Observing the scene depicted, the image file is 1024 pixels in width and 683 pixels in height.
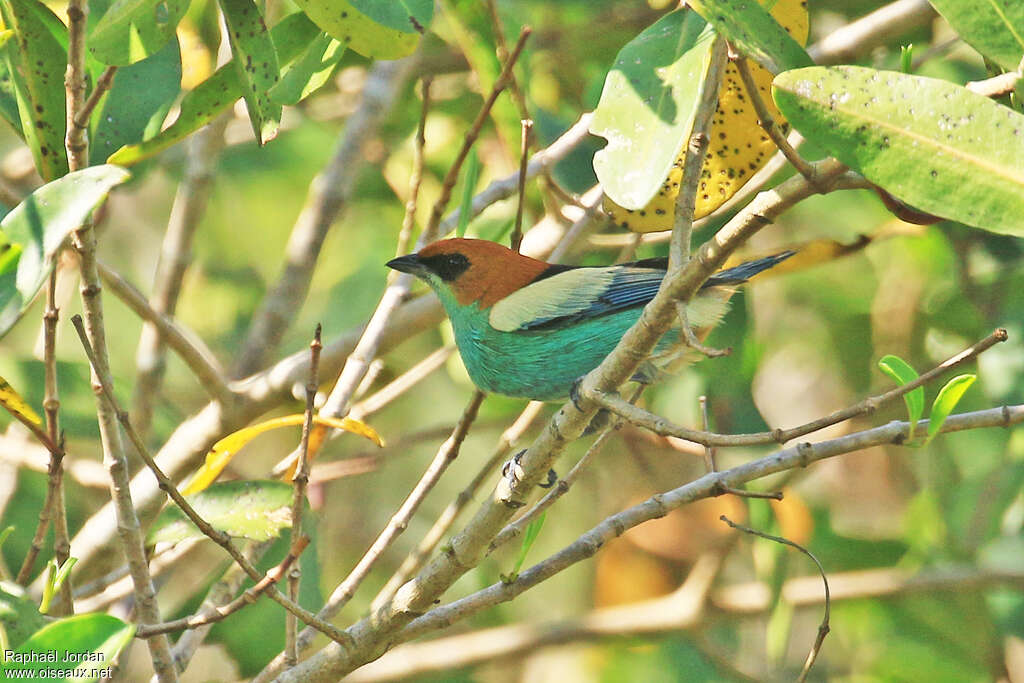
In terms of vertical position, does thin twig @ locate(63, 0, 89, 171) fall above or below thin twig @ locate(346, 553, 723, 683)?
above

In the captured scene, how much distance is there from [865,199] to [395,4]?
401 cm

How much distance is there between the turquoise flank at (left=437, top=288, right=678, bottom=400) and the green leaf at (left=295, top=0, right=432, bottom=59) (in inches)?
44.0

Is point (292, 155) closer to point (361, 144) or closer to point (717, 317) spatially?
point (361, 144)

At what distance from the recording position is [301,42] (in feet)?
8.37

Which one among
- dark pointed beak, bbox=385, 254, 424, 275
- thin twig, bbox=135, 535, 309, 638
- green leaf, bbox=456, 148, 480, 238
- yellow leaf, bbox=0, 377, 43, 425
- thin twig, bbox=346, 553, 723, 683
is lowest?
thin twig, bbox=346, 553, 723, 683

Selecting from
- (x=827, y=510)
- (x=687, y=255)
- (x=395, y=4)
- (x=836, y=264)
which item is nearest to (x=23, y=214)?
(x=395, y=4)

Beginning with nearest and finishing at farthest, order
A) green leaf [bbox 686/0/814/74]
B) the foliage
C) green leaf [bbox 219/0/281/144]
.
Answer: green leaf [bbox 686/0/814/74] < the foliage < green leaf [bbox 219/0/281/144]

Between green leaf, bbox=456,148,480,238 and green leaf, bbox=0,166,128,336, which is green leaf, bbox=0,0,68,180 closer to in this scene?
green leaf, bbox=0,166,128,336

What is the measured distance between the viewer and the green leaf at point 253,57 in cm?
221

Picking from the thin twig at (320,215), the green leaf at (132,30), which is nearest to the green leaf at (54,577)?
the green leaf at (132,30)

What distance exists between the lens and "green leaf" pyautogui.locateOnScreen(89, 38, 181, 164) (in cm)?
254

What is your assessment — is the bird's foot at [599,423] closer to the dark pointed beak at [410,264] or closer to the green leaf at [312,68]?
the dark pointed beak at [410,264]

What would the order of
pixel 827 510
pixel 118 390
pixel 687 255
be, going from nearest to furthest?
pixel 687 255, pixel 118 390, pixel 827 510

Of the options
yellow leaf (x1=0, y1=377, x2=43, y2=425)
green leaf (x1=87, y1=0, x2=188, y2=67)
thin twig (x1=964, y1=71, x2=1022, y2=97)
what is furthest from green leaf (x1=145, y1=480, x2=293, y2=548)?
thin twig (x1=964, y1=71, x2=1022, y2=97)
